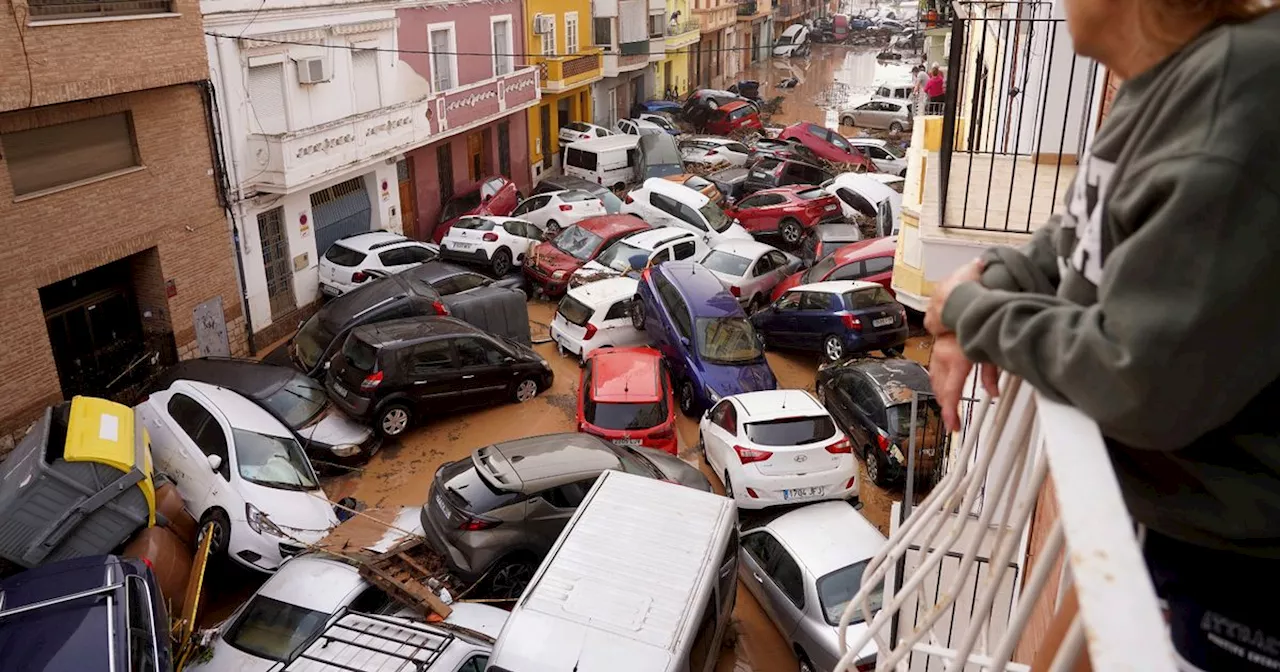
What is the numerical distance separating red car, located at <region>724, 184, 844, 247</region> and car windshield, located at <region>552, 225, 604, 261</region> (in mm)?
4902

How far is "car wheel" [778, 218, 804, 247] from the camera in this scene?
22188mm

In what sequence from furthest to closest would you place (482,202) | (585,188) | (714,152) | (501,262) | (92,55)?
(714,152), (585,188), (482,202), (501,262), (92,55)

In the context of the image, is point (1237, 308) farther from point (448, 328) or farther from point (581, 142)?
point (581, 142)

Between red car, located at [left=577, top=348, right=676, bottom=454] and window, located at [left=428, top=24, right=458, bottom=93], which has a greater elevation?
window, located at [left=428, top=24, right=458, bottom=93]

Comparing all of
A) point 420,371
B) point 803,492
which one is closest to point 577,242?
point 420,371

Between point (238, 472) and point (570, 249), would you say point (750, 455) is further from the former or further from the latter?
point (570, 249)

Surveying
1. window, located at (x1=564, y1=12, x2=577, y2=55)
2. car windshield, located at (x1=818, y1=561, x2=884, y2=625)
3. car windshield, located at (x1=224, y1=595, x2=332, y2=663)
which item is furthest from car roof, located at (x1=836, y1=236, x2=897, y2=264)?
window, located at (x1=564, y1=12, x2=577, y2=55)

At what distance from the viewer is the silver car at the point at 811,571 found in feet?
27.5

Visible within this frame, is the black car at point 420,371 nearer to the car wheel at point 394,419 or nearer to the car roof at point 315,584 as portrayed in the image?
the car wheel at point 394,419

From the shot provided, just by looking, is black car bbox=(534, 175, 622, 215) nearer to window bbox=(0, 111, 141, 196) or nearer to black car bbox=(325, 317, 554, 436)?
black car bbox=(325, 317, 554, 436)

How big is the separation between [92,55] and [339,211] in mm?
7041

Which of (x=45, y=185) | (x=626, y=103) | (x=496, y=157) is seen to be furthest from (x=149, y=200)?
(x=626, y=103)

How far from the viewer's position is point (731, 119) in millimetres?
36969

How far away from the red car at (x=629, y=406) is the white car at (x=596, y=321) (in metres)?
2.58
